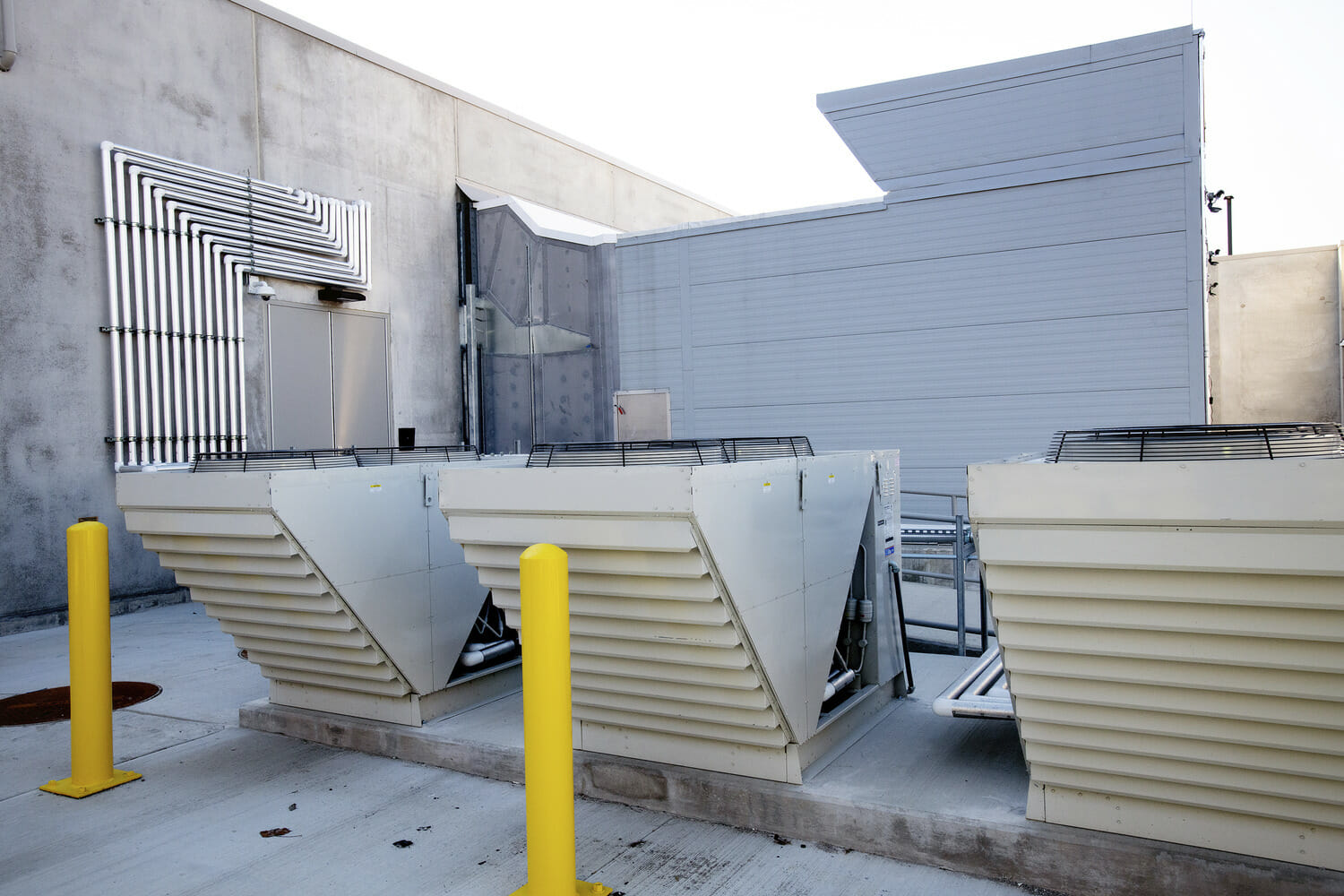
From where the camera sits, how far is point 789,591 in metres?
4.00

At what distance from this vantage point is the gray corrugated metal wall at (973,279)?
9531 millimetres

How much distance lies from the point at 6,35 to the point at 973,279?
9772mm

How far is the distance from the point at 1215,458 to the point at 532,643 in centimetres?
224

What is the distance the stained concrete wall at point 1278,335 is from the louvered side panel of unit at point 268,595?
1557 centimetres

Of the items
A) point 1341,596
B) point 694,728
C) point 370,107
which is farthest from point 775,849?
point 370,107

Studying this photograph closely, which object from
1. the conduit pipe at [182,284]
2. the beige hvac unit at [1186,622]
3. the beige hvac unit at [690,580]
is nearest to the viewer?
the beige hvac unit at [1186,622]

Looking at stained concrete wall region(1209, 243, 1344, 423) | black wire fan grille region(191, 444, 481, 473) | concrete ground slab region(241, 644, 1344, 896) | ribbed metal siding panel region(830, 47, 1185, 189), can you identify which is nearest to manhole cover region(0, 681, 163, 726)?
concrete ground slab region(241, 644, 1344, 896)

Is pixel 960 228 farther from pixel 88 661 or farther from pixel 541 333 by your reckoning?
pixel 88 661

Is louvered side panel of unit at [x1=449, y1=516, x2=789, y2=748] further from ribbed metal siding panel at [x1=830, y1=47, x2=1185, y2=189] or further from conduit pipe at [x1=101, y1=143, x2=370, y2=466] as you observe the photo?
ribbed metal siding panel at [x1=830, y1=47, x2=1185, y2=189]

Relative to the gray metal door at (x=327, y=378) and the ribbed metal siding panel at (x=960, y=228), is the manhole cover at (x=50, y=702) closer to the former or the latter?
the gray metal door at (x=327, y=378)

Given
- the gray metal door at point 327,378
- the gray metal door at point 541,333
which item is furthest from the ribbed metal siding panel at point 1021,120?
the gray metal door at point 327,378

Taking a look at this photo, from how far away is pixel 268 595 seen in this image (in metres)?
4.77

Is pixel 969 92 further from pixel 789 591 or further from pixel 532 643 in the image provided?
pixel 532 643

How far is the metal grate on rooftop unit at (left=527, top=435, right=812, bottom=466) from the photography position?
3709 mm
